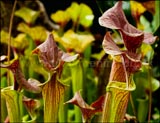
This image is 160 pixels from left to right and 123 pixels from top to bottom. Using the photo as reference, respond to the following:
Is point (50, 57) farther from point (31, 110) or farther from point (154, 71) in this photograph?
point (154, 71)

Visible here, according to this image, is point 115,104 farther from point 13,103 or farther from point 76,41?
point 76,41

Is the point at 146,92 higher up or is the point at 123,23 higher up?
the point at 123,23

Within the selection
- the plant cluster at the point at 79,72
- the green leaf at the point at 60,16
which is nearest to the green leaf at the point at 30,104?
the plant cluster at the point at 79,72

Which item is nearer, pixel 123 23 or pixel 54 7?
pixel 123 23

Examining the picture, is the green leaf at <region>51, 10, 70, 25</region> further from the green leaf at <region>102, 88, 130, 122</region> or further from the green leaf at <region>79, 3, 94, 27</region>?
the green leaf at <region>102, 88, 130, 122</region>

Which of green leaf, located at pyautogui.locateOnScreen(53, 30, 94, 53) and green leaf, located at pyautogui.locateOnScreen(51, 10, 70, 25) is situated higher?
green leaf, located at pyautogui.locateOnScreen(51, 10, 70, 25)

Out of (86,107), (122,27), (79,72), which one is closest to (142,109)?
(79,72)

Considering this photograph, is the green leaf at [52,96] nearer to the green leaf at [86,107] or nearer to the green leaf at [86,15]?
the green leaf at [86,107]

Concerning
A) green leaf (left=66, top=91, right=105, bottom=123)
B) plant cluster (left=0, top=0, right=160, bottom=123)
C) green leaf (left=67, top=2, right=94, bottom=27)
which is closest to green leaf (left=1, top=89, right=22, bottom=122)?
plant cluster (left=0, top=0, right=160, bottom=123)

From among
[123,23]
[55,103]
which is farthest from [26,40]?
[123,23]
